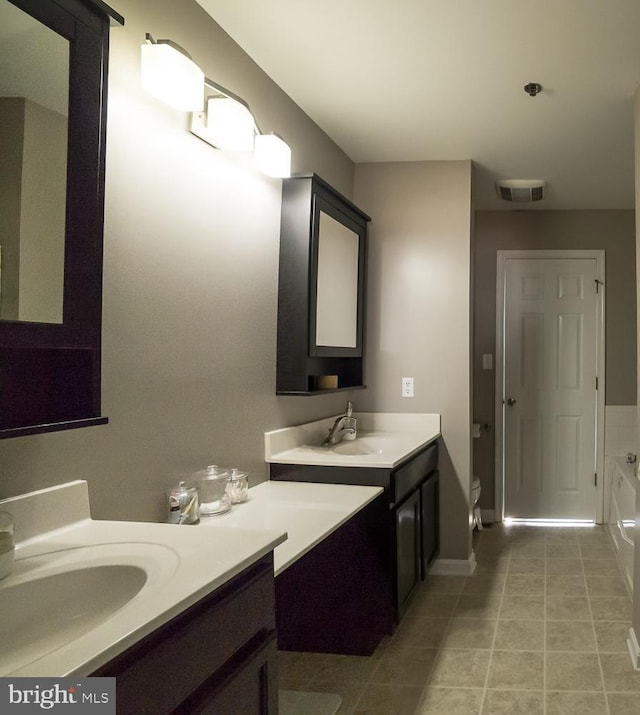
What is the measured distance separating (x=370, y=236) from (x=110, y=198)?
245 cm

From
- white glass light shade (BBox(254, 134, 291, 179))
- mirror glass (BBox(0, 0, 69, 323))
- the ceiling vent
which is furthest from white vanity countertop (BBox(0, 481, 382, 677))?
the ceiling vent

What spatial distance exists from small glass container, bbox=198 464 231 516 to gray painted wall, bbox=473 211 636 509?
3.38 m

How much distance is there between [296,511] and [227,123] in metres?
1.29

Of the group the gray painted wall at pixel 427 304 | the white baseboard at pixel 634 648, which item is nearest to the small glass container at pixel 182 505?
the white baseboard at pixel 634 648

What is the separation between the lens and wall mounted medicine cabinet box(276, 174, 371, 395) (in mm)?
2893

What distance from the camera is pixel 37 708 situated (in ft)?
3.05

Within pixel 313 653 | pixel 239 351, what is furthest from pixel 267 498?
pixel 313 653

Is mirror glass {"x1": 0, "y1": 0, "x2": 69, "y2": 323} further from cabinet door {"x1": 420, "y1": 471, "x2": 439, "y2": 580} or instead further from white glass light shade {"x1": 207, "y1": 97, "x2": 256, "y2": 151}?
cabinet door {"x1": 420, "y1": 471, "x2": 439, "y2": 580}

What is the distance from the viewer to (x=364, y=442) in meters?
3.46

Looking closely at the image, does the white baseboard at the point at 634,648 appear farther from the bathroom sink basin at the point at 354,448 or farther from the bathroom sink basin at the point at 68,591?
the bathroom sink basin at the point at 68,591

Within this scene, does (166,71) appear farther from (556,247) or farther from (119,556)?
(556,247)

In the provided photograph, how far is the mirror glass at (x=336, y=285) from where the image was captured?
3.13 m

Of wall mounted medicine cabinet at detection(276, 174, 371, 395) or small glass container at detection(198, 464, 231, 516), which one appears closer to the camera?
small glass container at detection(198, 464, 231, 516)

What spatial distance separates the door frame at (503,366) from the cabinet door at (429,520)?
1559 mm
